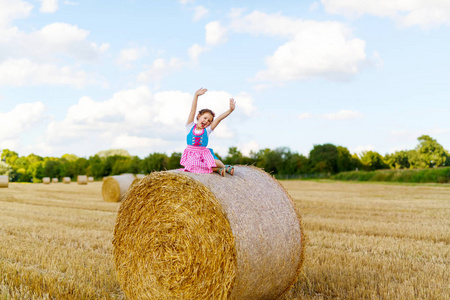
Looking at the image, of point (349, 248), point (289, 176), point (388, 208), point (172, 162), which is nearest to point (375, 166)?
point (289, 176)

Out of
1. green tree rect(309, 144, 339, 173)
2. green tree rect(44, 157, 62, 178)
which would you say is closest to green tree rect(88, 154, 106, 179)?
green tree rect(44, 157, 62, 178)

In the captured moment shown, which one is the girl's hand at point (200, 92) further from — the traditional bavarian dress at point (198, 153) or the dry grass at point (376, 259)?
the dry grass at point (376, 259)

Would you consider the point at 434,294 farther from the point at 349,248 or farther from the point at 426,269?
the point at 349,248

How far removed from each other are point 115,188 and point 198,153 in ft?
45.0

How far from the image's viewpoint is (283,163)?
6259 cm

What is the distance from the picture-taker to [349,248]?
6.95 meters

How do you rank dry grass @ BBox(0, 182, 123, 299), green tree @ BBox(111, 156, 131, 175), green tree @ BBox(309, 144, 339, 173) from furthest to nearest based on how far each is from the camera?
green tree @ BBox(111, 156, 131, 175)
green tree @ BBox(309, 144, 339, 173)
dry grass @ BBox(0, 182, 123, 299)

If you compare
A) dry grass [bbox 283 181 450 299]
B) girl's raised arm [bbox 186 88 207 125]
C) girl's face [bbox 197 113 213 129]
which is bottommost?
dry grass [bbox 283 181 450 299]

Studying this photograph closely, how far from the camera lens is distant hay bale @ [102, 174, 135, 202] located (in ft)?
57.2

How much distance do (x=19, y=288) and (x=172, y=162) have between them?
49.8m

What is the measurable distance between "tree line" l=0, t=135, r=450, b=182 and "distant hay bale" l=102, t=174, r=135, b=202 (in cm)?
3532

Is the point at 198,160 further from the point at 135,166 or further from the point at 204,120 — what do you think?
the point at 135,166

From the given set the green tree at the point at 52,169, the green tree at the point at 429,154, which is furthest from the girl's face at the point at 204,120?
the green tree at the point at 52,169

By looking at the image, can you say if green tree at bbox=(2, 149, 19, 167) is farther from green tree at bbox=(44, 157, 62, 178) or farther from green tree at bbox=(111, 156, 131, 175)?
green tree at bbox=(111, 156, 131, 175)
